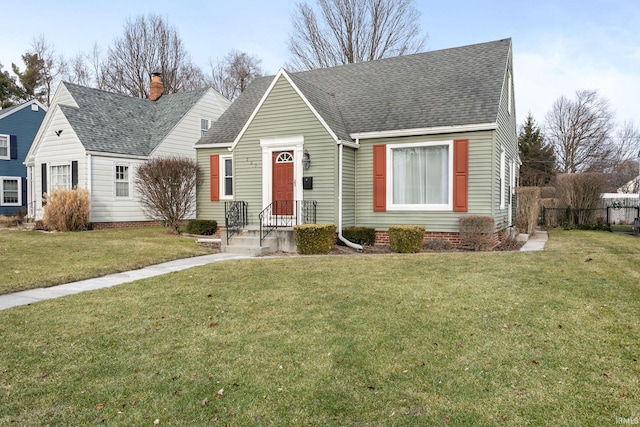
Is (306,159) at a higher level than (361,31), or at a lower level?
lower

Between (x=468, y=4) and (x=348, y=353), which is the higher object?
(x=468, y=4)

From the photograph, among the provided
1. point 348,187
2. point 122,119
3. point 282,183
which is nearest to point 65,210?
point 122,119

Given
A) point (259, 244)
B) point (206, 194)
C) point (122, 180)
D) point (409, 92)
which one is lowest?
point (259, 244)

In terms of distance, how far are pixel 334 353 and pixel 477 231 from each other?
7.78 metres

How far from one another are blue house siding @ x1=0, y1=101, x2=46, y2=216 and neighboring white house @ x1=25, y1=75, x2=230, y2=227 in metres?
3.94

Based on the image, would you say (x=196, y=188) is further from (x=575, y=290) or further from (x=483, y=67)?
(x=575, y=290)

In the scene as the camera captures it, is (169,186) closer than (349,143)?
No

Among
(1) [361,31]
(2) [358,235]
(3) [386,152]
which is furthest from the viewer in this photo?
(1) [361,31]

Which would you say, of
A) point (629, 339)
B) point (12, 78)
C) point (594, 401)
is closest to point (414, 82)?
point (629, 339)

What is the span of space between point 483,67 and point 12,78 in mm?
37158

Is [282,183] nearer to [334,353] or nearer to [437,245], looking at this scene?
[437,245]

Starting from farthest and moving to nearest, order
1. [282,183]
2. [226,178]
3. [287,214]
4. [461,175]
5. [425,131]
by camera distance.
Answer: [226,178]
[282,183]
[287,214]
[425,131]
[461,175]

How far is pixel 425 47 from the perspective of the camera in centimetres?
2861

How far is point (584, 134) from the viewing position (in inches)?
1458
